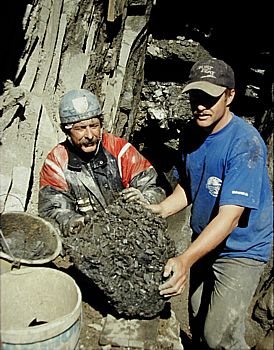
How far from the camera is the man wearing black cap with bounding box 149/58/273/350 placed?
10.7 feet

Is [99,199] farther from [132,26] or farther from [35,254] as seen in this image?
[132,26]

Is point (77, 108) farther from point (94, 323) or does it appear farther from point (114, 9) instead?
point (114, 9)

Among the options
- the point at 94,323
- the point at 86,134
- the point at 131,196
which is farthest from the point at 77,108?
the point at 94,323

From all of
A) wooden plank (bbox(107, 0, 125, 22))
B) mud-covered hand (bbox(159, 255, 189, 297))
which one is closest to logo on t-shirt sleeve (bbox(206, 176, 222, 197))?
mud-covered hand (bbox(159, 255, 189, 297))

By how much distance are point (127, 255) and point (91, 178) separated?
1.13 meters

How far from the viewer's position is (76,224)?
3979 mm

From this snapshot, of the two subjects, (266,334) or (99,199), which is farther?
(99,199)

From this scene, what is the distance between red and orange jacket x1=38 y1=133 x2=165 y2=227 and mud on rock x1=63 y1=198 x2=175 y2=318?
62cm

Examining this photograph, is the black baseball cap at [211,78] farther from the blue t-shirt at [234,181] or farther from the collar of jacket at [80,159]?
the collar of jacket at [80,159]

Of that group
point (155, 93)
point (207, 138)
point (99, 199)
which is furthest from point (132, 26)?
point (207, 138)

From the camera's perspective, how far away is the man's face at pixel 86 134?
14.4ft

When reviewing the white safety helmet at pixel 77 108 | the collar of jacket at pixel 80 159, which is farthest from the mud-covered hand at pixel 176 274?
the white safety helmet at pixel 77 108

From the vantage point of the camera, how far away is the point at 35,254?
148 inches

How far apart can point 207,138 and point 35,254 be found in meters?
1.53
